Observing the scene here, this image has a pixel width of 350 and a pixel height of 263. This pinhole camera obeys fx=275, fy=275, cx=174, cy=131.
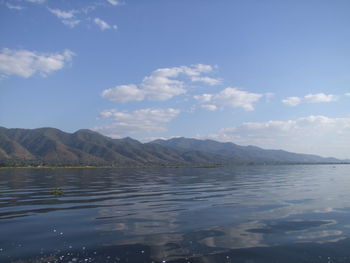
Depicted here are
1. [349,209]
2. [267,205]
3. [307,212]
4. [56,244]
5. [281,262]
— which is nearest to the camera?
[281,262]

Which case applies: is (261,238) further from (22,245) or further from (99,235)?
(22,245)

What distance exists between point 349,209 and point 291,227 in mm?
13386

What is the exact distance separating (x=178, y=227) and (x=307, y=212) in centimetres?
1533

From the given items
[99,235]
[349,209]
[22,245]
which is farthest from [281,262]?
[349,209]

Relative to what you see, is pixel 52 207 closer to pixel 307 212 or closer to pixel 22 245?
pixel 22 245

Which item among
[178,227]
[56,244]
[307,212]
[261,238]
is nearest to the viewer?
[56,244]

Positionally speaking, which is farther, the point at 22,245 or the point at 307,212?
the point at 307,212

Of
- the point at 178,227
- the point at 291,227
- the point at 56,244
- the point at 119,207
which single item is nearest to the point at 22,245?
the point at 56,244

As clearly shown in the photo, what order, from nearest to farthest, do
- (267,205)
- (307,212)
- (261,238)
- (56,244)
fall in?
(56,244)
(261,238)
(307,212)
(267,205)

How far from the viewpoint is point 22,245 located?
17562mm

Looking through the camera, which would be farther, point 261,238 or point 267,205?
point 267,205

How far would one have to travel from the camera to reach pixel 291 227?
2239cm

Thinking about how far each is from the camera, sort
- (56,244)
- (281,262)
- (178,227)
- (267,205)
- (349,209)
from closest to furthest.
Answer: (281,262), (56,244), (178,227), (349,209), (267,205)

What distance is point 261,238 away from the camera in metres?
19.3
